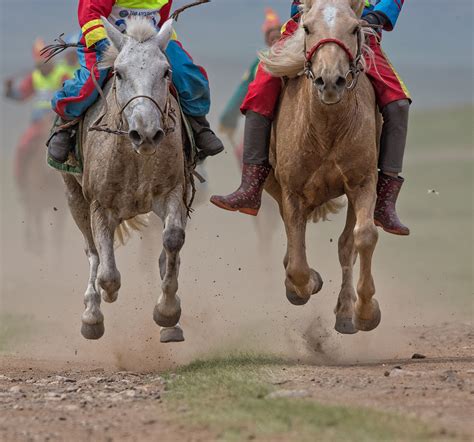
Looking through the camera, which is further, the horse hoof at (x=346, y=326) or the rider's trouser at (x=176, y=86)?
the horse hoof at (x=346, y=326)

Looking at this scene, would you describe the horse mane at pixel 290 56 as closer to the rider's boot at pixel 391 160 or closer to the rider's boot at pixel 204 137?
the rider's boot at pixel 391 160

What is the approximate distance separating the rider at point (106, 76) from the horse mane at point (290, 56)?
0.54 m

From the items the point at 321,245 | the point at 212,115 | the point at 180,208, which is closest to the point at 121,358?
the point at 180,208

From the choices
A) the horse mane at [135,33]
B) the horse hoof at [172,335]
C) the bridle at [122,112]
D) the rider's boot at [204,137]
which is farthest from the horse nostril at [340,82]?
the horse hoof at [172,335]

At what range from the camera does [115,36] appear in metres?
9.11

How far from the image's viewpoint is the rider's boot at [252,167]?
981cm

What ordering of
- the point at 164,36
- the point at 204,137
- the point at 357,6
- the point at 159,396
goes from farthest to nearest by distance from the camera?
the point at 204,137 → the point at 164,36 → the point at 357,6 → the point at 159,396

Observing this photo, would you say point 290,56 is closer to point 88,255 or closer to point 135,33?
point 135,33

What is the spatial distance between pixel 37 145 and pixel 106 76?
35.1ft

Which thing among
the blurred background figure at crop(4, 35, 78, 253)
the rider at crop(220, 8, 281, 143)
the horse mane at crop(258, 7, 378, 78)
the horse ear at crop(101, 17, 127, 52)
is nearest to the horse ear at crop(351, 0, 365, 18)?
the horse mane at crop(258, 7, 378, 78)

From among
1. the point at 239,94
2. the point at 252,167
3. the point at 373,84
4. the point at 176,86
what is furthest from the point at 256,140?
the point at 239,94

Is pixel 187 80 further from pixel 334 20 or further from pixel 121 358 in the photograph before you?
pixel 121 358

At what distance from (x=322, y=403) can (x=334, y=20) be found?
8.12 feet

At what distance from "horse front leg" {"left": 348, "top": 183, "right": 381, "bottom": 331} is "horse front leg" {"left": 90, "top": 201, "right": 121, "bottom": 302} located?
1.53m
